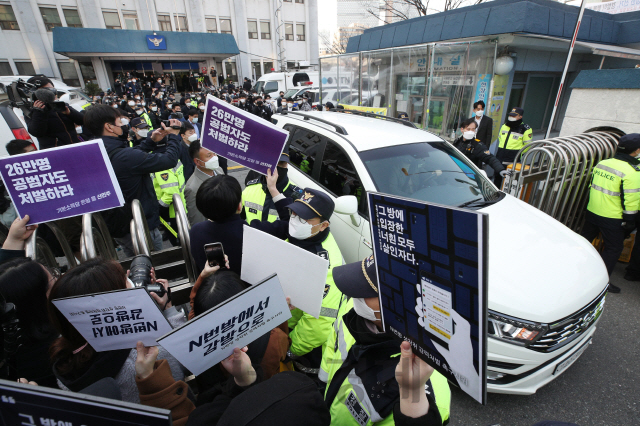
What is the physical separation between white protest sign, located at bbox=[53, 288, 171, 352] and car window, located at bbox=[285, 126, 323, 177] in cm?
316

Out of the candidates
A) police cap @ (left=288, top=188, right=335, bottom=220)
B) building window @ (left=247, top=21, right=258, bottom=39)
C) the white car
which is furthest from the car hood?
building window @ (left=247, top=21, right=258, bottom=39)

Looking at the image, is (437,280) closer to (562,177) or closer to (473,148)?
(562,177)

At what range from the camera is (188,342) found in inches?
48.2

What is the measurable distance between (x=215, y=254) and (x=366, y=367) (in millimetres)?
1152

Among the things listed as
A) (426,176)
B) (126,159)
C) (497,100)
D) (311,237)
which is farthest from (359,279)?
(497,100)

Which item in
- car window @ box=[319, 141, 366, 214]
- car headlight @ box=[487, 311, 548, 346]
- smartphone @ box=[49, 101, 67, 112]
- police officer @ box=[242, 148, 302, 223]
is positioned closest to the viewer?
car headlight @ box=[487, 311, 548, 346]

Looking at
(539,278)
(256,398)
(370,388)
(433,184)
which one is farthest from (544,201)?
(256,398)

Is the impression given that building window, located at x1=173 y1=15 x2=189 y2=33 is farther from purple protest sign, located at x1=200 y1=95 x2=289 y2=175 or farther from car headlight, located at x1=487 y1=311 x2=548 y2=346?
car headlight, located at x1=487 y1=311 x2=548 y2=346

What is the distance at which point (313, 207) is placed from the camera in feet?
7.95

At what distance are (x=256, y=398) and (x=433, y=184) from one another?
301 cm

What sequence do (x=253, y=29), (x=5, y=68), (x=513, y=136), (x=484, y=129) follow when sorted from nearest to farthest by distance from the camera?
(x=513, y=136) < (x=484, y=129) < (x=5, y=68) < (x=253, y=29)

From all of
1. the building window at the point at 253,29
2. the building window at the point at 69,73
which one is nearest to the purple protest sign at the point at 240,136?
the building window at the point at 69,73

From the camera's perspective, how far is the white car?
91.4 inches

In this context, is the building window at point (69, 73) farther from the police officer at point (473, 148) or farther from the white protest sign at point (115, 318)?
the white protest sign at point (115, 318)
